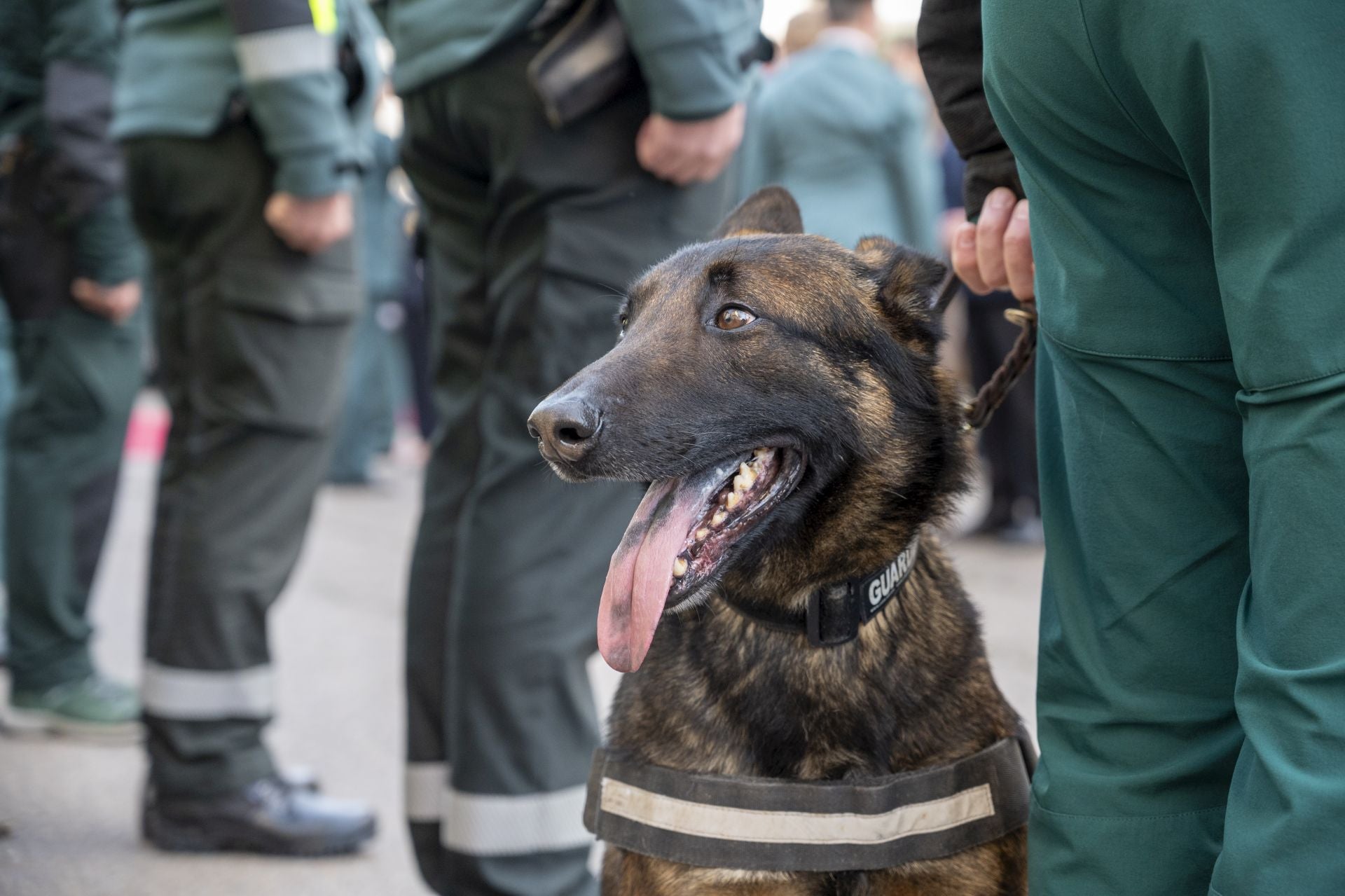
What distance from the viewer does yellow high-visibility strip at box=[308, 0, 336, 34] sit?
10.3 feet

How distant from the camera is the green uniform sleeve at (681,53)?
2438 millimetres

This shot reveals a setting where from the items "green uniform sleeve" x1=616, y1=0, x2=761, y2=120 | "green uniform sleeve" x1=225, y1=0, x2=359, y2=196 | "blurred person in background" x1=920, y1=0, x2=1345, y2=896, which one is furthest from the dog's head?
"green uniform sleeve" x1=225, y1=0, x2=359, y2=196

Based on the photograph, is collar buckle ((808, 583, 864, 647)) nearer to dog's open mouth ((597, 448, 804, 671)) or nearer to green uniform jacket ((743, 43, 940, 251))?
dog's open mouth ((597, 448, 804, 671))

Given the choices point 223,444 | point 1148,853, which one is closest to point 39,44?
point 223,444

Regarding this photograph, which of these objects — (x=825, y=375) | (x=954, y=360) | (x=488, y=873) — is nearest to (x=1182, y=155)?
(x=825, y=375)

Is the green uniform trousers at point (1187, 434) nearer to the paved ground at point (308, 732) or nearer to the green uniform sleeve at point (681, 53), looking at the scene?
the green uniform sleeve at point (681, 53)

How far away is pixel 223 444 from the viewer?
3.31m

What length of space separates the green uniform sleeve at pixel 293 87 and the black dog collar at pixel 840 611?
171 centimetres

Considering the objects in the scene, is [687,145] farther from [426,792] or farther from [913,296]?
[426,792]

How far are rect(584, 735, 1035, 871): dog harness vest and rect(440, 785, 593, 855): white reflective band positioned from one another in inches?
27.4

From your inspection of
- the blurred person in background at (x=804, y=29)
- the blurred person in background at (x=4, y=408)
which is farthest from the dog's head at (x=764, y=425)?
the blurred person in background at (x=804, y=29)

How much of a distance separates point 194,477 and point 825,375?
1.91 m

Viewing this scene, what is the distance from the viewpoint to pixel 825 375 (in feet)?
6.61

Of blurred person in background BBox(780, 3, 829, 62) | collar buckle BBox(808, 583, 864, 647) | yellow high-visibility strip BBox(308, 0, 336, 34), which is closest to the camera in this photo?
collar buckle BBox(808, 583, 864, 647)
